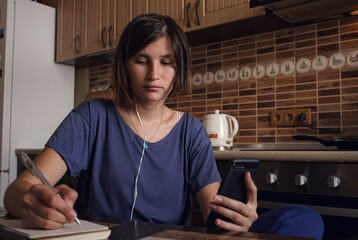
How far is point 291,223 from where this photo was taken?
→ 0.72 metres

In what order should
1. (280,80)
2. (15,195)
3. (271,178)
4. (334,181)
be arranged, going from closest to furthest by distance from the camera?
(15,195) → (334,181) → (271,178) → (280,80)

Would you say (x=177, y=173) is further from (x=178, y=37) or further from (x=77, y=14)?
(x=77, y=14)

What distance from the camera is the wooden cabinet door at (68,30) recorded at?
2.82 meters

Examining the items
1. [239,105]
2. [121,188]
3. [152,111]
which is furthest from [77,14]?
[121,188]

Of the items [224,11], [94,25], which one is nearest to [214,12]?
[224,11]

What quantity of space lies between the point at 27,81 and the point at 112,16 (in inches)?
33.4

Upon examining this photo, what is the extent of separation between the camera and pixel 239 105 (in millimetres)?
2232

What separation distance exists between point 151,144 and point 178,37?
1.05 feet

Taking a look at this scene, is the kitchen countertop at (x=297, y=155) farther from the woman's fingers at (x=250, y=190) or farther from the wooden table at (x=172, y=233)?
the wooden table at (x=172, y=233)

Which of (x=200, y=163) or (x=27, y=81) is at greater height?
(x=27, y=81)

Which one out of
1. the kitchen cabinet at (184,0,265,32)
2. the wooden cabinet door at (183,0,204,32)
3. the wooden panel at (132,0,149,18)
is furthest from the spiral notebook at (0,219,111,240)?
the wooden panel at (132,0,149,18)

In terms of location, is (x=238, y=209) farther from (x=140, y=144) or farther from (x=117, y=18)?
(x=117, y=18)

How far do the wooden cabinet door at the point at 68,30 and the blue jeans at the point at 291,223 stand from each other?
2294 mm

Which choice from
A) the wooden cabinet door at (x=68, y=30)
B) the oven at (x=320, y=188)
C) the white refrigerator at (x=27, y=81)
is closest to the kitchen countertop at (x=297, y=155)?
the oven at (x=320, y=188)
